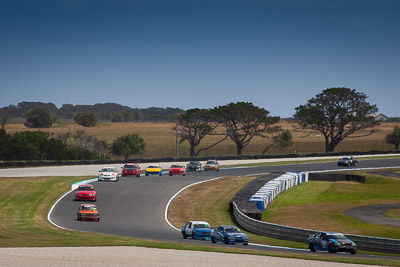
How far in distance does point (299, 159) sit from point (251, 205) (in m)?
55.3

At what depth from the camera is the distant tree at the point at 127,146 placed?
118 meters

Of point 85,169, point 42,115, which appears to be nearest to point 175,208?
point 85,169

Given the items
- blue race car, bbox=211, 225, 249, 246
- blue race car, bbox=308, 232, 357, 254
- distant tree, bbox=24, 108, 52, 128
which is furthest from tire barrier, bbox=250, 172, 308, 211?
distant tree, bbox=24, 108, 52, 128

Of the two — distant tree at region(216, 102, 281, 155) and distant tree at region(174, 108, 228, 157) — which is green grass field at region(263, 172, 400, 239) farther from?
distant tree at region(174, 108, 228, 157)

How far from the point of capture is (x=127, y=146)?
119125 millimetres

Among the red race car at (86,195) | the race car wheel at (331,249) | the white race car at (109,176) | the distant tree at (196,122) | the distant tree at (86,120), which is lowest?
the race car wheel at (331,249)

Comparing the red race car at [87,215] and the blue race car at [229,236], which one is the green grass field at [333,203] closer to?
the blue race car at [229,236]

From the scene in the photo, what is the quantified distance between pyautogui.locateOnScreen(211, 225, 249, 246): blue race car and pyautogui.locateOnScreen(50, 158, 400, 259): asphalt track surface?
1.80ft

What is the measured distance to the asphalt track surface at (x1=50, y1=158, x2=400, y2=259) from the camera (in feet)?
117

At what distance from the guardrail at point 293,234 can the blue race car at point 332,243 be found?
107 cm

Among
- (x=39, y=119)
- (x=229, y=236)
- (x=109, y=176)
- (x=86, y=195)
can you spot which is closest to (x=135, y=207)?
(x=86, y=195)

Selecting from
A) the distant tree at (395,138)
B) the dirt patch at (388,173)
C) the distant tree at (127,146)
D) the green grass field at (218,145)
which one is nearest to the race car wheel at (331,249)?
the dirt patch at (388,173)

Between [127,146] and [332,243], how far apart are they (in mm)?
93234

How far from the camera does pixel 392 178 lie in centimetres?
7012
